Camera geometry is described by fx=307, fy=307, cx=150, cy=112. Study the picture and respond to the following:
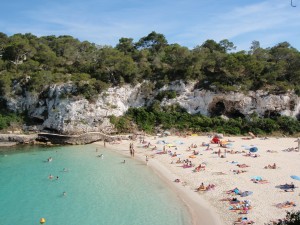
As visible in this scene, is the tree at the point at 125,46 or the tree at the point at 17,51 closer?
the tree at the point at 17,51

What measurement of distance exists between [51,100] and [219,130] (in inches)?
994

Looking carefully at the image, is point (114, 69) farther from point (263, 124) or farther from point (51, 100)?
point (263, 124)

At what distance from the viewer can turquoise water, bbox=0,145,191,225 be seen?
1948 cm

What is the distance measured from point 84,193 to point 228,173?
12.4m

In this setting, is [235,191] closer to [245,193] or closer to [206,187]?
[245,193]

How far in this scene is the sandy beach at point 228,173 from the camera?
1942 cm

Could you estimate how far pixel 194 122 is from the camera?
4566cm

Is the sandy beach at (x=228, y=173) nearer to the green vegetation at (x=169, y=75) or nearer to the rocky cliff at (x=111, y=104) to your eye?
the green vegetation at (x=169, y=75)

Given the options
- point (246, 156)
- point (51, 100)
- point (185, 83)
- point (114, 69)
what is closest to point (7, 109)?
point (51, 100)

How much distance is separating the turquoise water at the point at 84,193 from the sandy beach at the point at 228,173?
1627 mm

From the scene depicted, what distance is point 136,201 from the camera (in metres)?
21.8

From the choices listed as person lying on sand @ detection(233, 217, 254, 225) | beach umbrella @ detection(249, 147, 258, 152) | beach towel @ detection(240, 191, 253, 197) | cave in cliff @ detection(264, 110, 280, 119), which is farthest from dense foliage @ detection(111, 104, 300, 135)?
person lying on sand @ detection(233, 217, 254, 225)

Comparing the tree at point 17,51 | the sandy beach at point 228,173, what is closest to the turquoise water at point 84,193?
the sandy beach at point 228,173

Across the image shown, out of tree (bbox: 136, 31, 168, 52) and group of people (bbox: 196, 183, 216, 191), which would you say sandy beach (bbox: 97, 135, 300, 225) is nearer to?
group of people (bbox: 196, 183, 216, 191)
